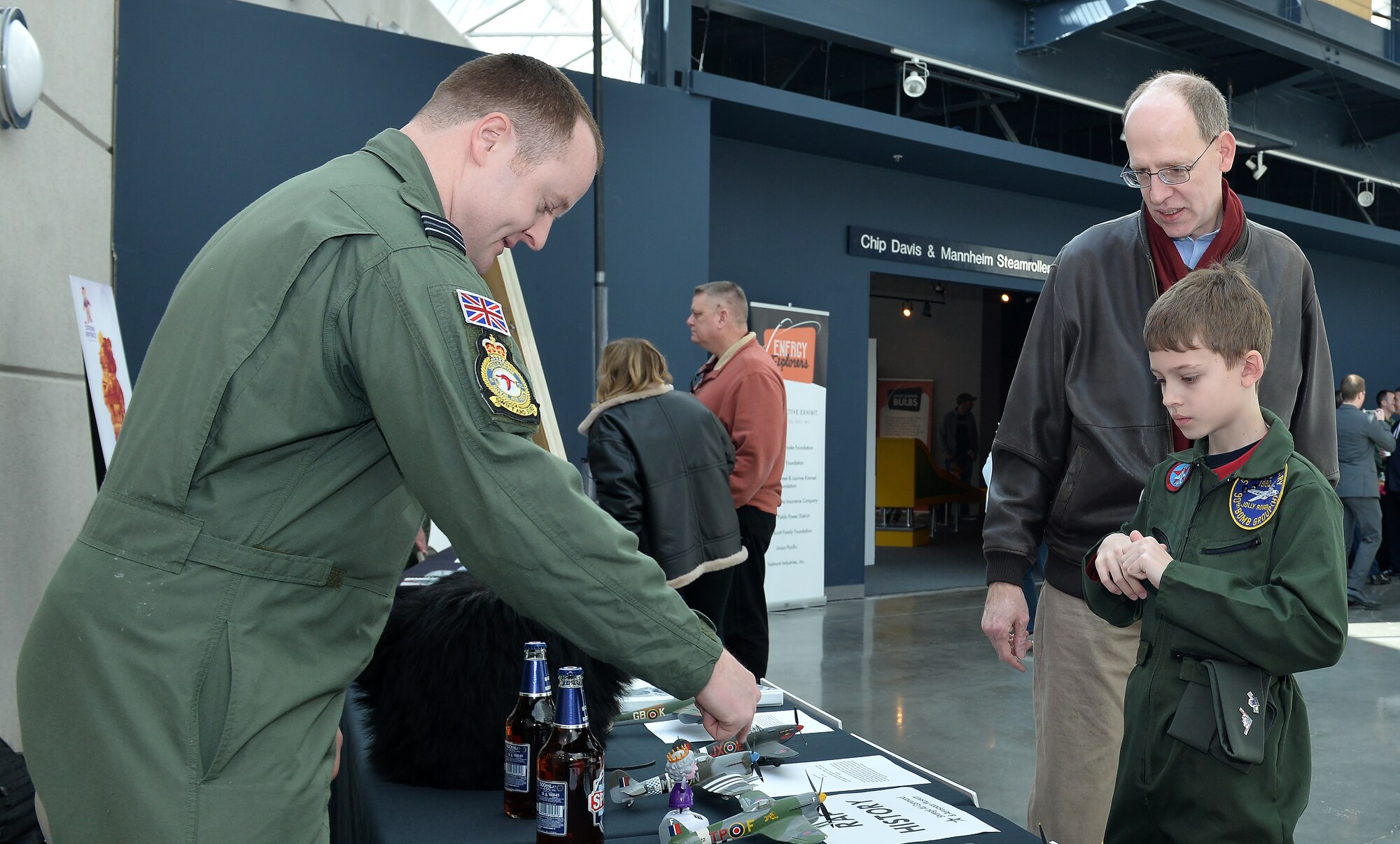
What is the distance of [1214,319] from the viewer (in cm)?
149

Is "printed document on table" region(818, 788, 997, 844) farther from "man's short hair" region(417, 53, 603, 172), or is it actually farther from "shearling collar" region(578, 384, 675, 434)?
"shearling collar" region(578, 384, 675, 434)

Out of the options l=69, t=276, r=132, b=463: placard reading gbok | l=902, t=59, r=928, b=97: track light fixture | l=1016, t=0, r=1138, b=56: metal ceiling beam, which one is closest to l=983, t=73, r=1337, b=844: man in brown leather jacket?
l=69, t=276, r=132, b=463: placard reading gbok

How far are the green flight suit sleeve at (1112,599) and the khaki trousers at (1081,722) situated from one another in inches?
6.2

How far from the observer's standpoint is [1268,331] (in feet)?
5.04

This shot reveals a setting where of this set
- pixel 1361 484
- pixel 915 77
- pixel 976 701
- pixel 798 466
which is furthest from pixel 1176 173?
pixel 1361 484

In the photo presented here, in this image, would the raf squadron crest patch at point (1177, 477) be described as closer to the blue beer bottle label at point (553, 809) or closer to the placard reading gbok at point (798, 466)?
the blue beer bottle label at point (553, 809)

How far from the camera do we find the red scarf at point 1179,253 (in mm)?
1777

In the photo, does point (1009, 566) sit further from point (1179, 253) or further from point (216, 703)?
point (216, 703)

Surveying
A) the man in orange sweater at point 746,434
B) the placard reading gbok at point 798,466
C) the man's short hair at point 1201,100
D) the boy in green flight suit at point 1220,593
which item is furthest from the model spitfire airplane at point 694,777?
the placard reading gbok at point 798,466

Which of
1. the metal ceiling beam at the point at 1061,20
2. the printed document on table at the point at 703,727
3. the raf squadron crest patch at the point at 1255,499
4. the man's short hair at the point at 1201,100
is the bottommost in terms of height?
the printed document on table at the point at 703,727

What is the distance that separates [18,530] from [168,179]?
7.45ft

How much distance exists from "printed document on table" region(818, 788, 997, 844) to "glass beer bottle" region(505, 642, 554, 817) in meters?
0.40

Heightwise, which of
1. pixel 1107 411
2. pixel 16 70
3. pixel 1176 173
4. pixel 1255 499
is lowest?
pixel 1255 499

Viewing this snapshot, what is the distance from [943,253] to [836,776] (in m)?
7.19
